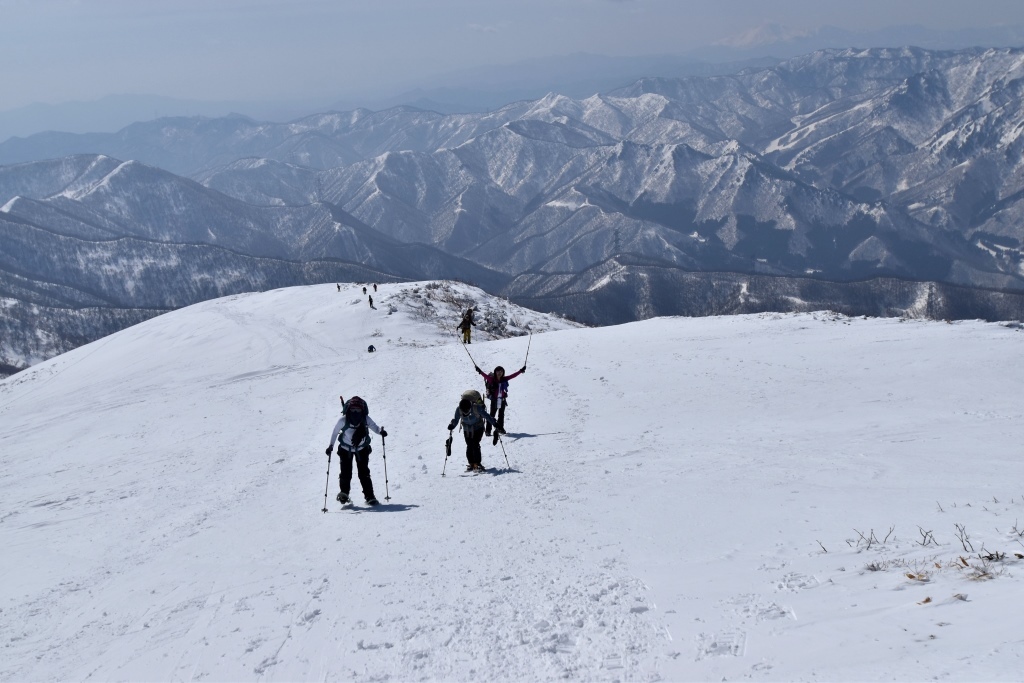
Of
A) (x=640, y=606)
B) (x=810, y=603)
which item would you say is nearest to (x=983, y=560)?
(x=810, y=603)

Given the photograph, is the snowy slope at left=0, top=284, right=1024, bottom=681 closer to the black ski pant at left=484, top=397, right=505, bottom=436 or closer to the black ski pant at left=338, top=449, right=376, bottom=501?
the black ski pant at left=338, top=449, right=376, bottom=501

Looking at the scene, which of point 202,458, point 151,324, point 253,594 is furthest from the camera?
point 151,324

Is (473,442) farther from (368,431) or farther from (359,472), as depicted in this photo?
(359,472)

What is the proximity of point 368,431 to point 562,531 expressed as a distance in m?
6.70

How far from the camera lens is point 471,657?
8461 millimetres

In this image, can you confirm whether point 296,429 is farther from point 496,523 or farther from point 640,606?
point 640,606

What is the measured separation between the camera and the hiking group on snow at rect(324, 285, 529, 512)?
15203 mm

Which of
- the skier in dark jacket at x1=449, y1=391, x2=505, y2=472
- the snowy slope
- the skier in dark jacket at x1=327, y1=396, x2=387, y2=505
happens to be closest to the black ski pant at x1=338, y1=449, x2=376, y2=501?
the skier in dark jacket at x1=327, y1=396, x2=387, y2=505

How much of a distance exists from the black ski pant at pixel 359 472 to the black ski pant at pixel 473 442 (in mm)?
2797

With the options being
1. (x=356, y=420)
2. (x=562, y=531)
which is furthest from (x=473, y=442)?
(x=562, y=531)

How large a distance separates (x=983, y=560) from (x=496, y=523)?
7613 millimetres

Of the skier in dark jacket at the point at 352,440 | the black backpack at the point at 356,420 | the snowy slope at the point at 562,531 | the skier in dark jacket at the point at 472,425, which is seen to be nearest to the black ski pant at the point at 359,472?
the skier in dark jacket at the point at 352,440

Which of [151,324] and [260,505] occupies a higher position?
[151,324]

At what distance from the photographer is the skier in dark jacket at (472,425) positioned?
17234mm
